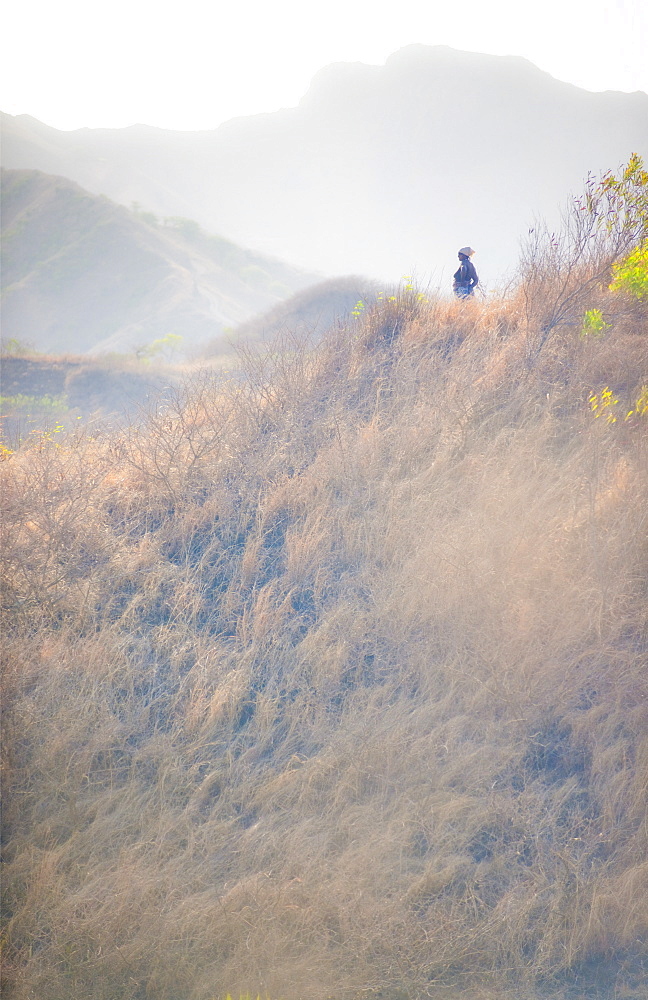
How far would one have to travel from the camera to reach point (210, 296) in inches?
2346

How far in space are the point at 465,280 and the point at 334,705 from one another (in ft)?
22.7

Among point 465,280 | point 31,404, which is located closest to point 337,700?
point 465,280

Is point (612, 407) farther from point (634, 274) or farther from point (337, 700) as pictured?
point (337, 700)

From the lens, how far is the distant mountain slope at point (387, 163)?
132375 mm

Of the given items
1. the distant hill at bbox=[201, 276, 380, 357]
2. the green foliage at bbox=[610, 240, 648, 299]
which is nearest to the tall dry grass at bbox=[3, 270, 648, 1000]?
the green foliage at bbox=[610, 240, 648, 299]

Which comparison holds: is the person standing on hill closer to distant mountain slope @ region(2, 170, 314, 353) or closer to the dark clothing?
the dark clothing

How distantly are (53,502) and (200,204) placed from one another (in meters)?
176

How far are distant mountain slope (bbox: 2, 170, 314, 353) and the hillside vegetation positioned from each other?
5160 centimetres

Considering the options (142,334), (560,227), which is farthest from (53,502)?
(142,334)

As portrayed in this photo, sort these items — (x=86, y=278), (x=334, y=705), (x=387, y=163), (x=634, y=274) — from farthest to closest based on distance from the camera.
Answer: (x=387, y=163) → (x=86, y=278) → (x=634, y=274) → (x=334, y=705)

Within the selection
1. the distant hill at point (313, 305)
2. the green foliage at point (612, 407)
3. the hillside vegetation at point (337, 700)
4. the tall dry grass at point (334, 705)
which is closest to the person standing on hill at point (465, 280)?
the hillside vegetation at point (337, 700)

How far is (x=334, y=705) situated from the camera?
11.3 ft

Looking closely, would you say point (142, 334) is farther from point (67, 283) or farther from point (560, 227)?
point (560, 227)

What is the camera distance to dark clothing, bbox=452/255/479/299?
8.20m
